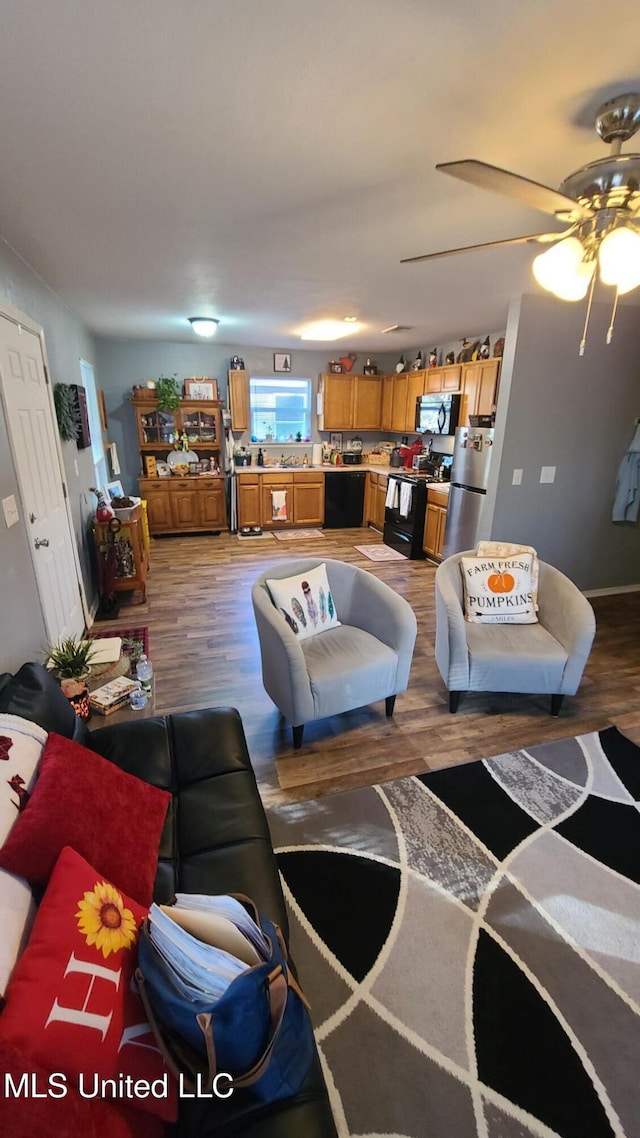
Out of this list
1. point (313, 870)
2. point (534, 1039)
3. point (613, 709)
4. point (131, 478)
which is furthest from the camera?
point (131, 478)

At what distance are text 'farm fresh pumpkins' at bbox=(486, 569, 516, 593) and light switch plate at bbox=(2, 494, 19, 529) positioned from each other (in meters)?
2.56

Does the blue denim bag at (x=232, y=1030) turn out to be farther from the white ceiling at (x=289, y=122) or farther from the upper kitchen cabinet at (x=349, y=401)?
the upper kitchen cabinet at (x=349, y=401)

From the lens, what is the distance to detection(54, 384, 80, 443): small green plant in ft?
10.3

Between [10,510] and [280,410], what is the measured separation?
5.14 meters

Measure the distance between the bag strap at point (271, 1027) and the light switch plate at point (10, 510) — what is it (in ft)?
6.85

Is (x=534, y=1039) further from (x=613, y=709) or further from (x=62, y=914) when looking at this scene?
(x=613, y=709)

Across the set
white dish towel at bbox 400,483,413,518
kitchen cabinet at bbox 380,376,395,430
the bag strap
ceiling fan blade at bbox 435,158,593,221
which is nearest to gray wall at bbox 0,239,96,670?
the bag strap

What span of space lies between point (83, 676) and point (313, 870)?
4.78 feet

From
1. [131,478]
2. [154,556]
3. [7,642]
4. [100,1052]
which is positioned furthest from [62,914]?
[131,478]

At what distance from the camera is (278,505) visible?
6418 mm

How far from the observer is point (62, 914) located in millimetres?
876

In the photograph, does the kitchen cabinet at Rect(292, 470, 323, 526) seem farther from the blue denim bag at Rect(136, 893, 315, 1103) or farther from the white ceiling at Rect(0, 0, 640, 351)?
the blue denim bag at Rect(136, 893, 315, 1103)

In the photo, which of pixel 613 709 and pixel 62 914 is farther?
pixel 613 709

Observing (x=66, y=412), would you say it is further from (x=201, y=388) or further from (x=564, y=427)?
(x=564, y=427)
